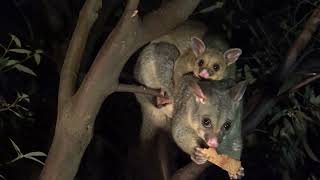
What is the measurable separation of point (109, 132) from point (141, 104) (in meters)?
0.52

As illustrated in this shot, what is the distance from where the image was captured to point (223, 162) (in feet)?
9.31

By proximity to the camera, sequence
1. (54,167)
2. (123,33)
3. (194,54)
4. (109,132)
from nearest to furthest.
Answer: (123,33) < (54,167) < (194,54) < (109,132)

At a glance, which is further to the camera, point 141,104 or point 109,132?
point 109,132

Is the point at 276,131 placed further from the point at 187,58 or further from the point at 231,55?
the point at 187,58

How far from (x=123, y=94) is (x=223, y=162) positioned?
1.59 meters

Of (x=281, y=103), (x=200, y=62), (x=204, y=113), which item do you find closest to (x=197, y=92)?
(x=204, y=113)

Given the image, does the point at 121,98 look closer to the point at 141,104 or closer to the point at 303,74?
the point at 141,104

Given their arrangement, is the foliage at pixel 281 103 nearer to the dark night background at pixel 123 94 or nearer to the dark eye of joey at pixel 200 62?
the dark night background at pixel 123 94

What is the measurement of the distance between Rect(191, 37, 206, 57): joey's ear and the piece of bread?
85 centimetres

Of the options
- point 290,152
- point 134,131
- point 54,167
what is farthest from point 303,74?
point 134,131

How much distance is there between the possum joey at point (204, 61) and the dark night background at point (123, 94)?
0.18 metres

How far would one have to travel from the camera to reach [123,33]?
228 cm

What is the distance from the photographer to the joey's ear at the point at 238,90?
3.13 metres

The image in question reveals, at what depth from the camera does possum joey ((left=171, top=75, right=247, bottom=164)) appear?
312cm
